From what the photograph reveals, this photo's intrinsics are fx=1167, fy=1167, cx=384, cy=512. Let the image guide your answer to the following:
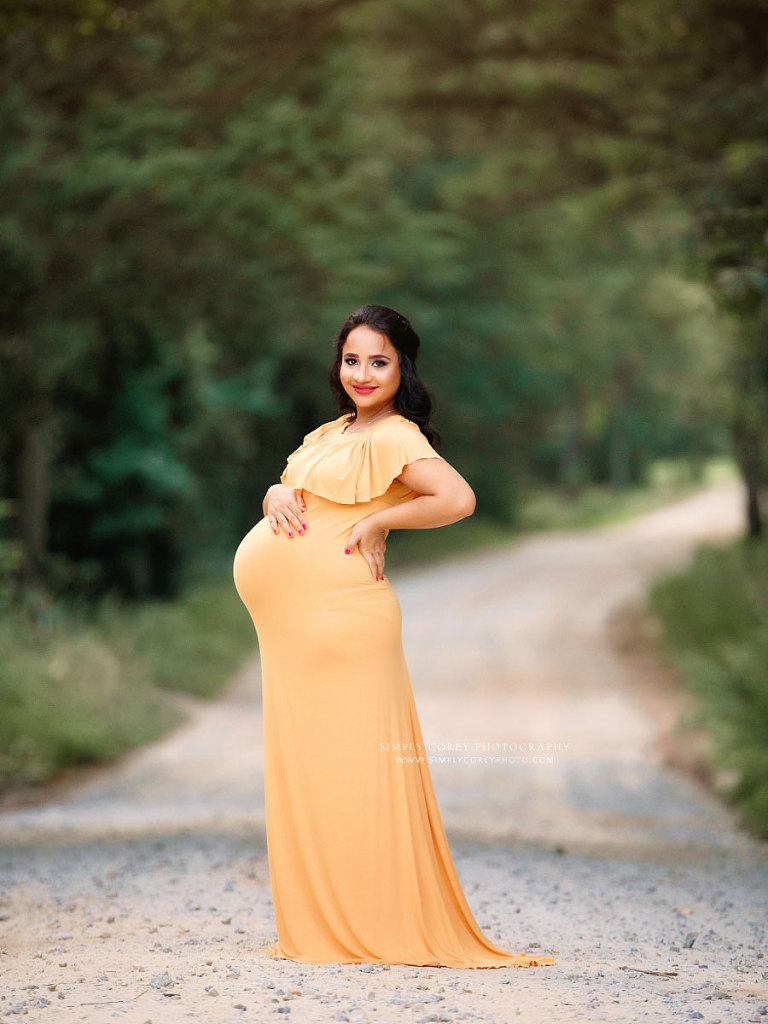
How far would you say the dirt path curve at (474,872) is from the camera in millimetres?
3658

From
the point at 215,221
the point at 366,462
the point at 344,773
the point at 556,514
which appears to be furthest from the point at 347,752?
the point at 556,514

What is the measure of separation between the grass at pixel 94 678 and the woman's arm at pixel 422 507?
622 centimetres

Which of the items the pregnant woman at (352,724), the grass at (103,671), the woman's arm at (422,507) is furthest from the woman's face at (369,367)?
the grass at (103,671)

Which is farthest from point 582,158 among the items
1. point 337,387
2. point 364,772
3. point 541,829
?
point 364,772

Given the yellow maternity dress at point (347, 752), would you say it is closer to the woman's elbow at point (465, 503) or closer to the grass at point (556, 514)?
the woman's elbow at point (465, 503)

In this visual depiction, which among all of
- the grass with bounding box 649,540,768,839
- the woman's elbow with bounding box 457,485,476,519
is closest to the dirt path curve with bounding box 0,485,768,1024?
the grass with bounding box 649,540,768,839

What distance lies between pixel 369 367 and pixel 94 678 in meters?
7.84

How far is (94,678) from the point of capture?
1111 centimetres

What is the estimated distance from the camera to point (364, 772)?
3941 millimetres

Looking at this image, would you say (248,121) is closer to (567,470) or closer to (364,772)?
(364,772)

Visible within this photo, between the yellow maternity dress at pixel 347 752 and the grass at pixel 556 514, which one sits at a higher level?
the grass at pixel 556 514

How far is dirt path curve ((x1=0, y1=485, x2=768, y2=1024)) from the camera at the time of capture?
366 centimetres

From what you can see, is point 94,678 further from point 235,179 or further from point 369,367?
point 369,367

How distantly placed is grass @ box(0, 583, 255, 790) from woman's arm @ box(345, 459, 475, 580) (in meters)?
6.22
